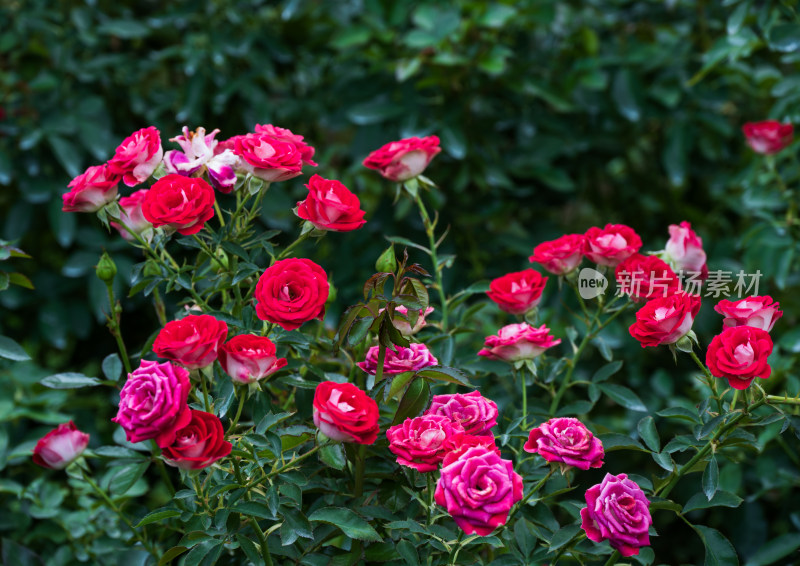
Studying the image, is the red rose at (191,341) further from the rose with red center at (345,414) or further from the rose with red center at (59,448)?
the rose with red center at (59,448)

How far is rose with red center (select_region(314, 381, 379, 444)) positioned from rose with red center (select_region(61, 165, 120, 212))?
0.93ft

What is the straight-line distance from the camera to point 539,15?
1532 millimetres

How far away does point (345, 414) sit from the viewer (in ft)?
1.90

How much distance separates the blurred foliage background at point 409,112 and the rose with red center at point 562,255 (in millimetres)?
576

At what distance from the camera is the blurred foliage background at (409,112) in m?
1.48

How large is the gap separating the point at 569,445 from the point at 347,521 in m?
0.21

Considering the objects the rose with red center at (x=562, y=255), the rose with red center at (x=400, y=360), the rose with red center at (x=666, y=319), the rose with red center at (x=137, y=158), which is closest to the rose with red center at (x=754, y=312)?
the rose with red center at (x=666, y=319)

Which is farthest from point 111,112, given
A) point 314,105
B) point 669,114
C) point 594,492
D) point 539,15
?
point 594,492

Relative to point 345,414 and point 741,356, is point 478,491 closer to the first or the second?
point 345,414

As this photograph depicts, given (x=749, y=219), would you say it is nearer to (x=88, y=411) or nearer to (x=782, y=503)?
(x=782, y=503)

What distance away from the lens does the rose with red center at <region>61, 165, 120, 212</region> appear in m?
0.68

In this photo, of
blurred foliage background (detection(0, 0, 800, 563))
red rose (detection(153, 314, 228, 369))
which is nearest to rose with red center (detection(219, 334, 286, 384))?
red rose (detection(153, 314, 228, 369))

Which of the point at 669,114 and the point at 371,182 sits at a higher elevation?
the point at 669,114

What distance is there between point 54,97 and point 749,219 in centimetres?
160
